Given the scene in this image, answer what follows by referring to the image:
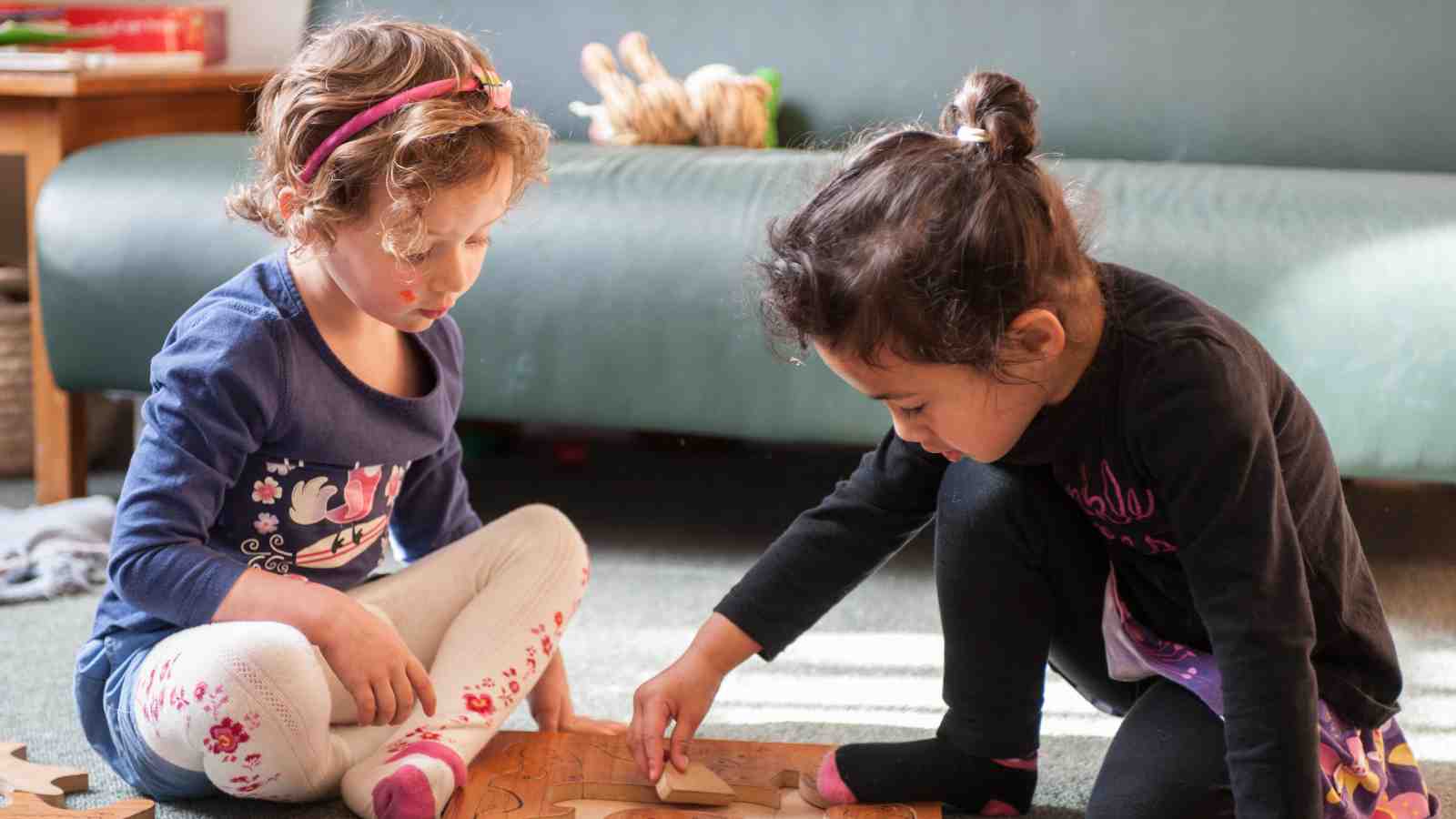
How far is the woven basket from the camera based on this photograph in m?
1.98

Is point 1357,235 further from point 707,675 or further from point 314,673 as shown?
point 314,673

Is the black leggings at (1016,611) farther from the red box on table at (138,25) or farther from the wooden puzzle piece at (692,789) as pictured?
the red box on table at (138,25)

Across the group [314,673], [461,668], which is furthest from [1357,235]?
[314,673]

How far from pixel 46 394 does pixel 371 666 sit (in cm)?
106

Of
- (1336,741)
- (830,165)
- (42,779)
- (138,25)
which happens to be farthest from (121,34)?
(1336,741)

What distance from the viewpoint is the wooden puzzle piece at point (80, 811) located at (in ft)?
3.10

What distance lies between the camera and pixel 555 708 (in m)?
1.16

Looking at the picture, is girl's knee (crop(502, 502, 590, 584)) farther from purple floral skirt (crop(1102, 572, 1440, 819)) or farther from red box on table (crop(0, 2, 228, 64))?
red box on table (crop(0, 2, 228, 64))

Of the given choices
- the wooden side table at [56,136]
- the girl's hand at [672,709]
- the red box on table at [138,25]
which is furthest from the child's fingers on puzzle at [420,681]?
the red box on table at [138,25]

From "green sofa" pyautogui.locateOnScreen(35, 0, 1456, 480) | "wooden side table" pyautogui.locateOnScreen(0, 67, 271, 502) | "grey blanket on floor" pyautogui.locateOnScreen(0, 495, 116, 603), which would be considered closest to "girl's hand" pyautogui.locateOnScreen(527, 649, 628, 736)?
"green sofa" pyautogui.locateOnScreen(35, 0, 1456, 480)

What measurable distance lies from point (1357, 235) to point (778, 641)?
0.78 metres

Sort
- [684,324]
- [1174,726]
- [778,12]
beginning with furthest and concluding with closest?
1. [778,12]
2. [684,324]
3. [1174,726]

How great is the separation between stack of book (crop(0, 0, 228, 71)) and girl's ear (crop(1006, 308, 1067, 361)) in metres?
1.40

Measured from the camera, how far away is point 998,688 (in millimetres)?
1006
